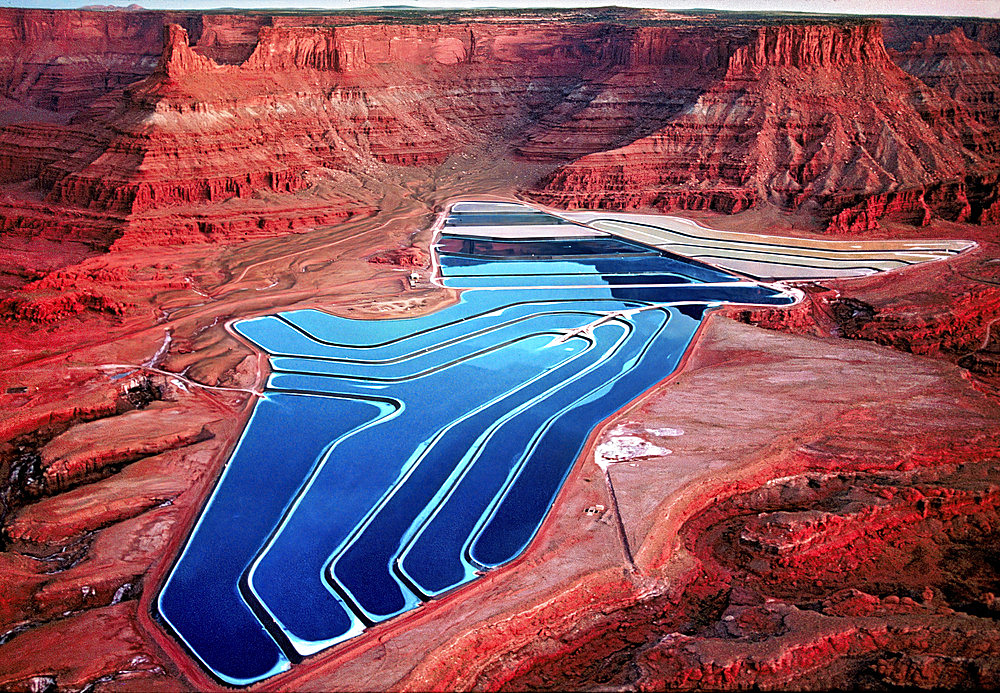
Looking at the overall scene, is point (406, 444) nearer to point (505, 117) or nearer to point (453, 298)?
point (453, 298)

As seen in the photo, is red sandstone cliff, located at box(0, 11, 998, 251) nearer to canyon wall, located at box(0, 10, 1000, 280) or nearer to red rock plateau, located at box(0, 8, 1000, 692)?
canyon wall, located at box(0, 10, 1000, 280)

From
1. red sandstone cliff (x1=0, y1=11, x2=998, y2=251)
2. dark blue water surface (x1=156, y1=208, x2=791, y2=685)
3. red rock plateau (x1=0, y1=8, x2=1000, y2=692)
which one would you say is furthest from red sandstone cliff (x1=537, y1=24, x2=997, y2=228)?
dark blue water surface (x1=156, y1=208, x2=791, y2=685)

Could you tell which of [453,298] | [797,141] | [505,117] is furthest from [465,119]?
[453,298]

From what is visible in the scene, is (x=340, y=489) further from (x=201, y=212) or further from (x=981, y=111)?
(x=981, y=111)

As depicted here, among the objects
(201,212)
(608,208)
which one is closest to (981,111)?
(608,208)

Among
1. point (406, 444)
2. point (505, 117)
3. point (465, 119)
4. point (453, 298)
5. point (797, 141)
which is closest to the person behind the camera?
point (406, 444)

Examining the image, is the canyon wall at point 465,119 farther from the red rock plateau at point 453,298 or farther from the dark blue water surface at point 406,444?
the dark blue water surface at point 406,444
